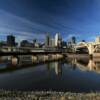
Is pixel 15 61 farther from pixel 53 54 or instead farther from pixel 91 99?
pixel 91 99

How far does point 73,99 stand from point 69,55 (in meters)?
111

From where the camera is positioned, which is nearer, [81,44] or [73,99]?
[73,99]

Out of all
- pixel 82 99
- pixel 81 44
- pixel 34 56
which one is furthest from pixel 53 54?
pixel 82 99

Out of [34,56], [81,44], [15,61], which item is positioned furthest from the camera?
[81,44]

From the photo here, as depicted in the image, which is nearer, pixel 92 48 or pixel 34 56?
pixel 34 56

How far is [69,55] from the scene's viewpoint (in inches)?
4899

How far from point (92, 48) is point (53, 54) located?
2852 centimetres

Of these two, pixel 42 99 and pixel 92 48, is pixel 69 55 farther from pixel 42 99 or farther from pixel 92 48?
pixel 42 99

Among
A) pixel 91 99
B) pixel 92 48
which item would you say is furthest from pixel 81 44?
pixel 91 99

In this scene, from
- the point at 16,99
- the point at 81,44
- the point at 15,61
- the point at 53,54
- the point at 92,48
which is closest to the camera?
the point at 16,99

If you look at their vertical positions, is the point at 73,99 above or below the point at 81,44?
below

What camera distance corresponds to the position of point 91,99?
47.4 feet

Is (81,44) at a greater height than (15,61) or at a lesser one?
greater

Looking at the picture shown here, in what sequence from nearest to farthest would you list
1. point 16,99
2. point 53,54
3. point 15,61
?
1. point 16,99
2. point 15,61
3. point 53,54
